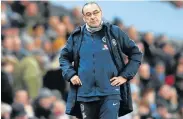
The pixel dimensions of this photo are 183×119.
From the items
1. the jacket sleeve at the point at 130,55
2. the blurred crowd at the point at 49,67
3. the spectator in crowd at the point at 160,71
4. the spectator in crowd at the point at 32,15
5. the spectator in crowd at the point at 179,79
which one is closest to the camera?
the jacket sleeve at the point at 130,55

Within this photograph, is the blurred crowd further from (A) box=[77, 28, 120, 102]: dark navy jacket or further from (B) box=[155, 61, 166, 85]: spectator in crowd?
(A) box=[77, 28, 120, 102]: dark navy jacket

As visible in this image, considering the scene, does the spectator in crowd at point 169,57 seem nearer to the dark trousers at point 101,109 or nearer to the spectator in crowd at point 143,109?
the spectator in crowd at point 143,109

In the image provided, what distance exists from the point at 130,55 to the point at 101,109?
1.13ft

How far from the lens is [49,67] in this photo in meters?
7.17

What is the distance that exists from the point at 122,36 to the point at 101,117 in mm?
468

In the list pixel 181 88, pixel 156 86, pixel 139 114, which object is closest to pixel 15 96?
pixel 139 114

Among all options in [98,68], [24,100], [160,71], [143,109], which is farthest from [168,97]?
[98,68]

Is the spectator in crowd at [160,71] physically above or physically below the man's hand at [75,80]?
below

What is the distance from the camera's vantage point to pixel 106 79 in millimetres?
3676

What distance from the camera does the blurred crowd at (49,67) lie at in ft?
22.5

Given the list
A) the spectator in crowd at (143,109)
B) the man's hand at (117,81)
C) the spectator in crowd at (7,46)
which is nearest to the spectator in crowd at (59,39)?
the spectator in crowd at (7,46)

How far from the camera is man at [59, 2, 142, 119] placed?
144 inches

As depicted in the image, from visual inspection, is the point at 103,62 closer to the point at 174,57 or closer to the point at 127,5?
the point at 127,5

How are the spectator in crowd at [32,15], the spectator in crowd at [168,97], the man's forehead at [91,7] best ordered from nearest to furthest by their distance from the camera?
the man's forehead at [91,7], the spectator in crowd at [32,15], the spectator in crowd at [168,97]
